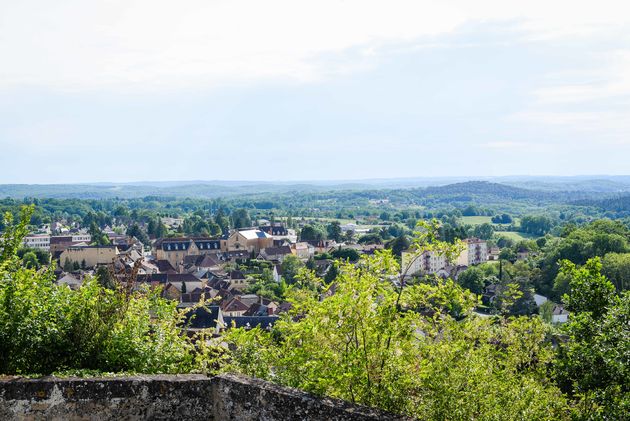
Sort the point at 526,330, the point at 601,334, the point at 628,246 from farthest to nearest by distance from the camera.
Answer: the point at 628,246
the point at 526,330
the point at 601,334

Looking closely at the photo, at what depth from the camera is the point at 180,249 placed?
99125 millimetres

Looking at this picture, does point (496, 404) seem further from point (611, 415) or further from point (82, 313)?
point (82, 313)

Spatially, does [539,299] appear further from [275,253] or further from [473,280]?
[275,253]

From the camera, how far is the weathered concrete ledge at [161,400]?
288 inches

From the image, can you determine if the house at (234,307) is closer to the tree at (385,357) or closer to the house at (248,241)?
the tree at (385,357)

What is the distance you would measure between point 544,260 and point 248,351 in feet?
236

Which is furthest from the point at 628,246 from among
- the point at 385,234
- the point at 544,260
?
the point at 385,234

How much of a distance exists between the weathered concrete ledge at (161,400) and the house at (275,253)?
276ft

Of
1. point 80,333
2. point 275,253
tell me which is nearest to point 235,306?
point 275,253

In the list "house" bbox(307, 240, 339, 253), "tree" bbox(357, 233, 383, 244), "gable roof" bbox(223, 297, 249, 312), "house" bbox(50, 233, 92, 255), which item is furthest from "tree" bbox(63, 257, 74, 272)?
"tree" bbox(357, 233, 383, 244)

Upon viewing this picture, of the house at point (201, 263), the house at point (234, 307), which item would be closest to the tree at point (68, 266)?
the house at point (201, 263)

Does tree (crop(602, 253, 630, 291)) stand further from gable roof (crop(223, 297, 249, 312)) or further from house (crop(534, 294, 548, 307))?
gable roof (crop(223, 297, 249, 312))

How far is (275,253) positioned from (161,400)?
88.2 metres

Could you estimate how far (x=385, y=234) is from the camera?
13812 cm
